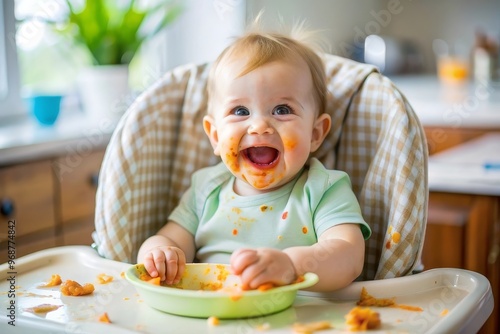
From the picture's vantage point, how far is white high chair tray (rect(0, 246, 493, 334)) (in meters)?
0.96

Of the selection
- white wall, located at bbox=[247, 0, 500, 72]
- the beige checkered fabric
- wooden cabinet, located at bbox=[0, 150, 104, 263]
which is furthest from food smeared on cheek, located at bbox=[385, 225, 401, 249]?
white wall, located at bbox=[247, 0, 500, 72]

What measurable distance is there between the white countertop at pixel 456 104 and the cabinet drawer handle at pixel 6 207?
154cm

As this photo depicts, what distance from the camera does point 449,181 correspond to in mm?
1937

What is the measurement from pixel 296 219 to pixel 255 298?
284 mm

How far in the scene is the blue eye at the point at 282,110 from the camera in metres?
1.22

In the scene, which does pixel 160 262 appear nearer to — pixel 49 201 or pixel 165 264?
pixel 165 264

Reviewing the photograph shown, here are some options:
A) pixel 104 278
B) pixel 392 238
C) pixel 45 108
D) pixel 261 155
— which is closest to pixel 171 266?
pixel 104 278

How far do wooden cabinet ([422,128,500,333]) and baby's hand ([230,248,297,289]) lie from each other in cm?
108

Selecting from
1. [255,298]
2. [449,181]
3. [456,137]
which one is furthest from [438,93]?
[255,298]

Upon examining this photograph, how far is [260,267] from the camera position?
A: 974 mm

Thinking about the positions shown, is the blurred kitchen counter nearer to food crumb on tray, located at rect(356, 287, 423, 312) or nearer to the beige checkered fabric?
the beige checkered fabric

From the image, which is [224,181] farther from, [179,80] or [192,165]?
[179,80]

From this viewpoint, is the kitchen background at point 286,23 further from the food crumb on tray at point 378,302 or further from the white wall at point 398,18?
the food crumb on tray at point 378,302

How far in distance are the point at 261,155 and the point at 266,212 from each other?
4.1 inches
